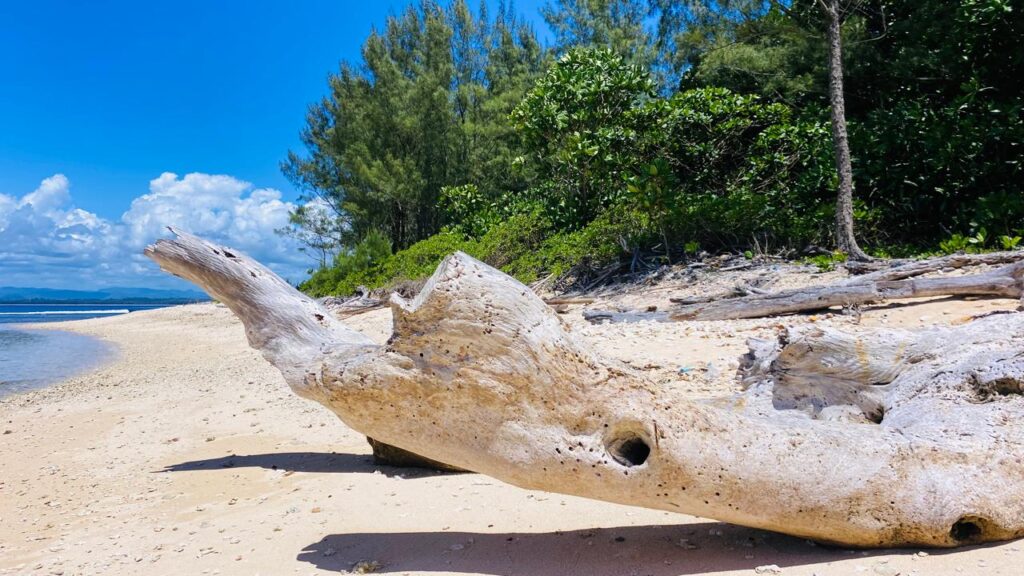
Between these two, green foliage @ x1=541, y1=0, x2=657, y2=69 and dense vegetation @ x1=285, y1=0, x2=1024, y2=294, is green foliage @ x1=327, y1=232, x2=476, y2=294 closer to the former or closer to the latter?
→ dense vegetation @ x1=285, y1=0, x2=1024, y2=294

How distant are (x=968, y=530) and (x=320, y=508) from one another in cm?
340

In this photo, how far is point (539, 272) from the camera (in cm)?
1470

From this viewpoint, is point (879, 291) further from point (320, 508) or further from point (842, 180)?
point (320, 508)

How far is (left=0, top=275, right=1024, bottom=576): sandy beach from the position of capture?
9.37 feet

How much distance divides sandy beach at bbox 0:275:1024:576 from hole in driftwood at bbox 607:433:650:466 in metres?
0.47

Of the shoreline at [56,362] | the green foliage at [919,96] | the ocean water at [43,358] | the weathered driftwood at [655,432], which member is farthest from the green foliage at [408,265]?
the weathered driftwood at [655,432]

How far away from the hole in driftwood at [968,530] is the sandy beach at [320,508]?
0.19 ft

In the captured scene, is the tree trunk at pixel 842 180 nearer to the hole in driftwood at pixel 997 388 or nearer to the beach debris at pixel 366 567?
the hole in driftwood at pixel 997 388

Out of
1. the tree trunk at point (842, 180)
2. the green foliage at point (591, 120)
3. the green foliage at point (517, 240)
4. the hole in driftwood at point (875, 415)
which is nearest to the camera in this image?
the hole in driftwood at point (875, 415)

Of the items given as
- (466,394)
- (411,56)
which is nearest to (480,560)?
(466,394)

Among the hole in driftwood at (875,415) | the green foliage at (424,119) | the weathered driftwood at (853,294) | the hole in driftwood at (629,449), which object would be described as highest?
the green foliage at (424,119)

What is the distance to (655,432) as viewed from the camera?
261 centimetres

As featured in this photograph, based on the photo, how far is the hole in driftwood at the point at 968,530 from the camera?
8.23 feet

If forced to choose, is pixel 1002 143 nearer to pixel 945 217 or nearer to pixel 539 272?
pixel 945 217
